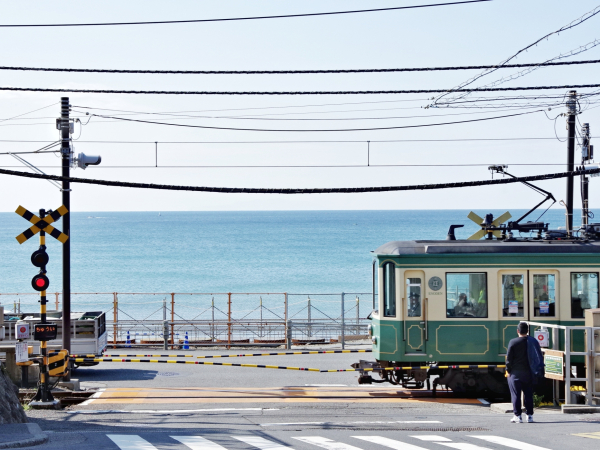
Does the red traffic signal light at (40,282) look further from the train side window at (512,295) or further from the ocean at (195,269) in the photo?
the ocean at (195,269)

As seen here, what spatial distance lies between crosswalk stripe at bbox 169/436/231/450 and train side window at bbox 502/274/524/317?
7.44m

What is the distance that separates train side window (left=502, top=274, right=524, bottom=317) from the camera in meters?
15.0

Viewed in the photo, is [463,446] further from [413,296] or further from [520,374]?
[413,296]

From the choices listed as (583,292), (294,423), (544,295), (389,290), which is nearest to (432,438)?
(294,423)

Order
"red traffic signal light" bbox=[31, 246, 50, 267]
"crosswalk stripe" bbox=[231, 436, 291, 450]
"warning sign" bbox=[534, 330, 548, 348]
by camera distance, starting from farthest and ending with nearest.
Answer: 1. "red traffic signal light" bbox=[31, 246, 50, 267]
2. "warning sign" bbox=[534, 330, 548, 348]
3. "crosswalk stripe" bbox=[231, 436, 291, 450]

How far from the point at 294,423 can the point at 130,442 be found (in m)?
2.98

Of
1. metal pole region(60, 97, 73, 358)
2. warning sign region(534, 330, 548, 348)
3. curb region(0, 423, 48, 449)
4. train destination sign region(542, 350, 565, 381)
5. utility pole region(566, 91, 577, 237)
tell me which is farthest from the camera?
utility pole region(566, 91, 577, 237)

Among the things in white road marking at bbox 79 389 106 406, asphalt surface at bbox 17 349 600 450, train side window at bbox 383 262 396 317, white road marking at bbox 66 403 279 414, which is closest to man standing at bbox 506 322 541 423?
asphalt surface at bbox 17 349 600 450

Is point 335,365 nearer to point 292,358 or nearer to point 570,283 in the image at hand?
point 292,358

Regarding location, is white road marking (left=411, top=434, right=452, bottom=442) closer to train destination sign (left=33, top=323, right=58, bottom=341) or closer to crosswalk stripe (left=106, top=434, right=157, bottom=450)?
crosswalk stripe (left=106, top=434, right=157, bottom=450)

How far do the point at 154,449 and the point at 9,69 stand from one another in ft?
22.3

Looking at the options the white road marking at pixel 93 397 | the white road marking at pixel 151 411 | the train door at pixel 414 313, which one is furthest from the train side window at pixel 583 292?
the white road marking at pixel 93 397

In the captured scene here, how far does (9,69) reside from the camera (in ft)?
39.8

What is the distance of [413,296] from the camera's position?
49.4 feet
